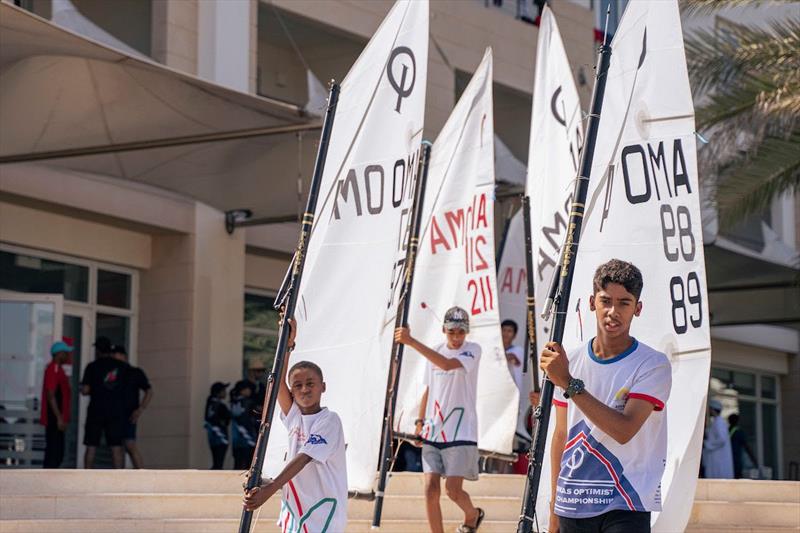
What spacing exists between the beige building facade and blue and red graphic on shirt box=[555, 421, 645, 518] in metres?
9.42

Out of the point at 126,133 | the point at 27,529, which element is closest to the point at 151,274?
the point at 126,133

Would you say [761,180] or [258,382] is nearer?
[761,180]

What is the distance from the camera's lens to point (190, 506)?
12734 mm

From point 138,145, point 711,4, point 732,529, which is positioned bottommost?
point 732,529

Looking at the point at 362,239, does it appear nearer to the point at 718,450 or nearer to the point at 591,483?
the point at 591,483

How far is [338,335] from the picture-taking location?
10180 mm

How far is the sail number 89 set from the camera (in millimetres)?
7629

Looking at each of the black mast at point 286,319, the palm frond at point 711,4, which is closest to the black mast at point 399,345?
the black mast at point 286,319

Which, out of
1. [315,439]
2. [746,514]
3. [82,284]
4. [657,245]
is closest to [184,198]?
[82,284]

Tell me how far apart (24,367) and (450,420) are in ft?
29.2

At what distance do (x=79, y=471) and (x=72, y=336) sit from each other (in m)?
7.67

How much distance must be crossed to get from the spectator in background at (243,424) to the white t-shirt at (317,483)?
10.4 meters

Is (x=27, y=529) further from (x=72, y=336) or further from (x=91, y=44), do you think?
(x=72, y=336)

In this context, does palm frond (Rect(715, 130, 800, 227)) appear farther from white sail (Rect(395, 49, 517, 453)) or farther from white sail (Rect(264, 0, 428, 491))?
white sail (Rect(264, 0, 428, 491))
